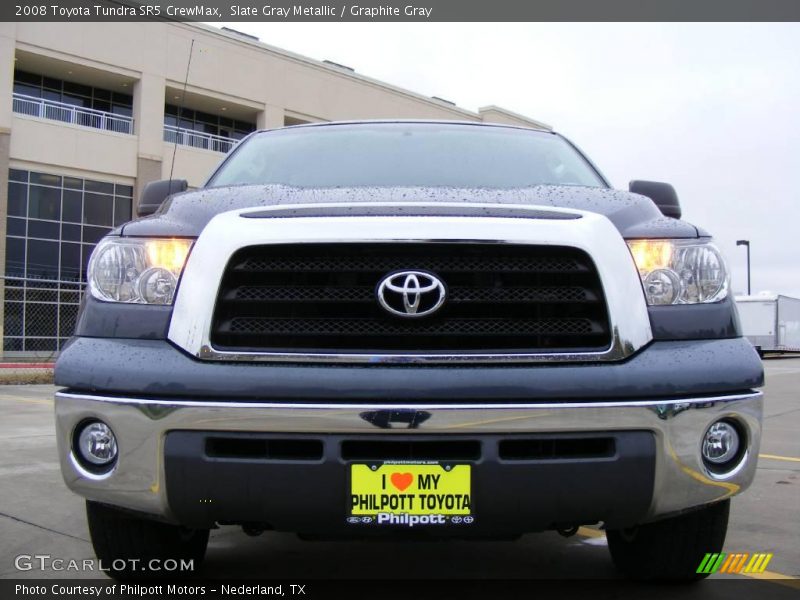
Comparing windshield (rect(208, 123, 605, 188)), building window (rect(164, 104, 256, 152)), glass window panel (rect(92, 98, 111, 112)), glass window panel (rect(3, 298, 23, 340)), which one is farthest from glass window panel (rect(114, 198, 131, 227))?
windshield (rect(208, 123, 605, 188))

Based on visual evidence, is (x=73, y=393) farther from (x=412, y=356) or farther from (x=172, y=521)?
(x=412, y=356)

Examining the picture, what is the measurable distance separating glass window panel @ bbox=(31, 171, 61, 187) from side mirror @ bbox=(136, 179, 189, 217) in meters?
26.8

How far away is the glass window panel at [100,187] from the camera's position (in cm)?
2916

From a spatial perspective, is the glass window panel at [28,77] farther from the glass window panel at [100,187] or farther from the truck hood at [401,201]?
the truck hood at [401,201]

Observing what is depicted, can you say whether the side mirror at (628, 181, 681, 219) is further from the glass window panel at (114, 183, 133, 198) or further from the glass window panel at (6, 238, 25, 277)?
the glass window panel at (114, 183, 133, 198)

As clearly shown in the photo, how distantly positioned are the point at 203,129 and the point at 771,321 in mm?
27413

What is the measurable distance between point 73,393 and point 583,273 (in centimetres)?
164

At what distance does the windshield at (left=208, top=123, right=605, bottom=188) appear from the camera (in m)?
3.53

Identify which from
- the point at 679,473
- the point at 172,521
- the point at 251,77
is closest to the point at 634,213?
the point at 679,473

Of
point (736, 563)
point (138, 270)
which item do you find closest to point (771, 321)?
point (736, 563)

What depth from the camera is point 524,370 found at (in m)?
2.41

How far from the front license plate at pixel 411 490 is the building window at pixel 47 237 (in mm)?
25353

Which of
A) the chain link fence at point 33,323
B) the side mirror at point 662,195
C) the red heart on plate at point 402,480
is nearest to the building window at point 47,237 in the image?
the chain link fence at point 33,323

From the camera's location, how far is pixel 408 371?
2396 millimetres
